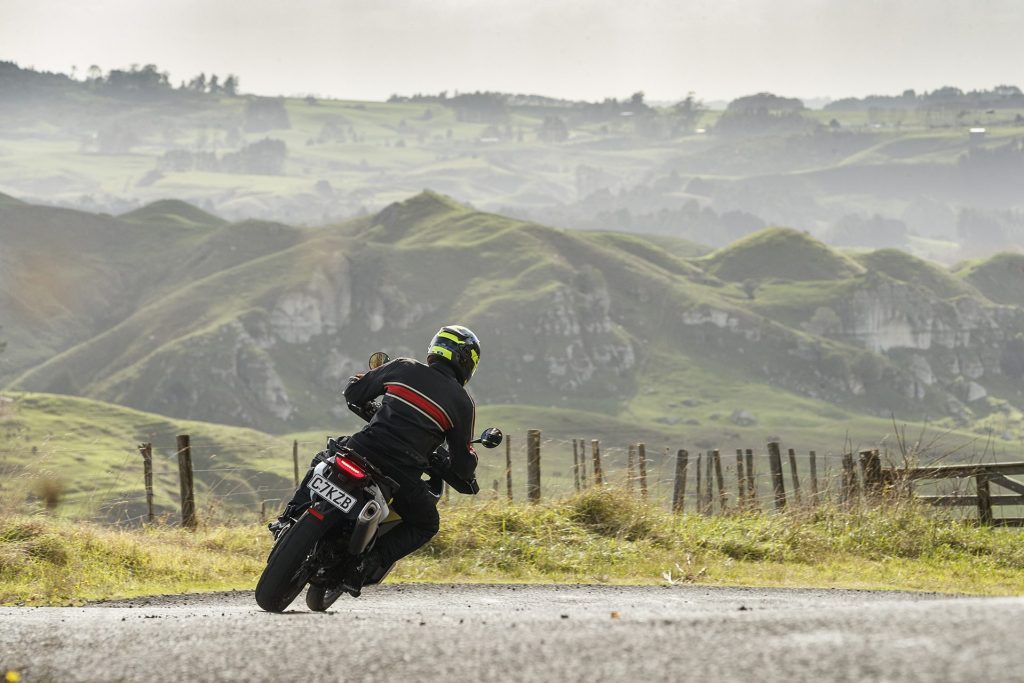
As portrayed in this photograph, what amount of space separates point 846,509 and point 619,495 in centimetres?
384

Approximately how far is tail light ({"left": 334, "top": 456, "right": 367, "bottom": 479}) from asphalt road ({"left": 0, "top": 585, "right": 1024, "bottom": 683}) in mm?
1283

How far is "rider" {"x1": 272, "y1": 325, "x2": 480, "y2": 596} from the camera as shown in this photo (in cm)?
991

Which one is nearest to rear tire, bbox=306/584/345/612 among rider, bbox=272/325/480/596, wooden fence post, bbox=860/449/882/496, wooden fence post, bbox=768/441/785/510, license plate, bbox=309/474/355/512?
rider, bbox=272/325/480/596

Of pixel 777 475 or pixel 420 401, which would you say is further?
pixel 777 475

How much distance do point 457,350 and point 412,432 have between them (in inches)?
35.5

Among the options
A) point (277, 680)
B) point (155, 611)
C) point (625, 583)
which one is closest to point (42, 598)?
point (155, 611)

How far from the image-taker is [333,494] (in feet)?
30.9

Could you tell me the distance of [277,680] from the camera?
19.7 feet

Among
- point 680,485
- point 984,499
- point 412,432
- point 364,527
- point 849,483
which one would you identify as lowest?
point 984,499

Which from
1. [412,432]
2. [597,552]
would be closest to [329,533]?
[412,432]

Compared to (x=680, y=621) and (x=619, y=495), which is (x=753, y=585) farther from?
(x=680, y=621)

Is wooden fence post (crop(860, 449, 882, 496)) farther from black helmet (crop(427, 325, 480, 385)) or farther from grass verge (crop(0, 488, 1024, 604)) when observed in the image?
black helmet (crop(427, 325, 480, 385))

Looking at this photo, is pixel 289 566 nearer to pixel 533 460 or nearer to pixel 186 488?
pixel 186 488

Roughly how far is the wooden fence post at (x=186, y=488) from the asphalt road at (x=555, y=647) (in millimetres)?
11617
